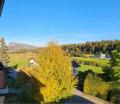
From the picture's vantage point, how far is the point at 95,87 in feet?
142

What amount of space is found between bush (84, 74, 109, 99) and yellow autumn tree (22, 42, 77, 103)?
1250 centimetres

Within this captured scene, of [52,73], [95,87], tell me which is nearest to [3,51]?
[95,87]

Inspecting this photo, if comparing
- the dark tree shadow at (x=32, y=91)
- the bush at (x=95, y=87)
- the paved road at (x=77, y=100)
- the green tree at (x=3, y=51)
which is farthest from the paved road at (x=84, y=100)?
the green tree at (x=3, y=51)

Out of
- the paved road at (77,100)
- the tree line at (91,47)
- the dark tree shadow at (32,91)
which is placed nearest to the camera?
the dark tree shadow at (32,91)

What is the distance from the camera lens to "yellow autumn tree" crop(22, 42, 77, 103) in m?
28.9

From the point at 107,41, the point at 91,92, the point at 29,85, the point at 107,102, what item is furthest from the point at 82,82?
the point at 107,41

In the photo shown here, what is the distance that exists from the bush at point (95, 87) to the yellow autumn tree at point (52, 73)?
12504 mm

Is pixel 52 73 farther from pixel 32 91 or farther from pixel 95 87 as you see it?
pixel 95 87

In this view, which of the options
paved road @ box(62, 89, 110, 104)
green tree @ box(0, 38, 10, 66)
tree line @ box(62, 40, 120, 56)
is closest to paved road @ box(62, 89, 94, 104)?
paved road @ box(62, 89, 110, 104)

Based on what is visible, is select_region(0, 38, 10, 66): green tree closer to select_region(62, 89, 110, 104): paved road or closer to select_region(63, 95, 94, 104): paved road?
select_region(62, 89, 110, 104): paved road

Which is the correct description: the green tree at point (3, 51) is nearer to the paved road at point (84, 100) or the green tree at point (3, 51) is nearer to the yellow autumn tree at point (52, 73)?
the paved road at point (84, 100)

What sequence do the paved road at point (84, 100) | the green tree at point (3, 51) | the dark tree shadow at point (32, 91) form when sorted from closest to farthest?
the dark tree shadow at point (32, 91)
the paved road at point (84, 100)
the green tree at point (3, 51)

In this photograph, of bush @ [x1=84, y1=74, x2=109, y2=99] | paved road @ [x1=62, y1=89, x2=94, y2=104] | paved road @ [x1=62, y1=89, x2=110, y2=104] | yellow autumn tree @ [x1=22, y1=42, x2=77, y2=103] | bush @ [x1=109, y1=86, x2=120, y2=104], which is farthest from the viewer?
bush @ [x1=84, y1=74, x2=109, y2=99]

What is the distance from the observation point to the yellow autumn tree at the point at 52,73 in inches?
1139
